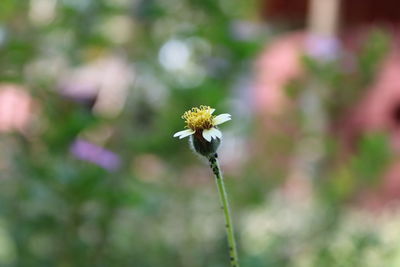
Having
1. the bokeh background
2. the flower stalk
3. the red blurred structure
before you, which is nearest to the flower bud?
the flower stalk

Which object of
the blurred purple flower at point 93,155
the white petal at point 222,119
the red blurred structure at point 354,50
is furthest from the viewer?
the red blurred structure at point 354,50

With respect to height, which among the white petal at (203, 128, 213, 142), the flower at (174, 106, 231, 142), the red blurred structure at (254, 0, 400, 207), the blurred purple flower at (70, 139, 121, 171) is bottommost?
the white petal at (203, 128, 213, 142)

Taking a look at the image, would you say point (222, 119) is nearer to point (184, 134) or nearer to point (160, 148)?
point (184, 134)

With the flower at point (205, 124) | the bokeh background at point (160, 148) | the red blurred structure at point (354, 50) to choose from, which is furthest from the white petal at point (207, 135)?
the red blurred structure at point (354, 50)

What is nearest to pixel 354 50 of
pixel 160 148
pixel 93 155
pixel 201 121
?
pixel 160 148

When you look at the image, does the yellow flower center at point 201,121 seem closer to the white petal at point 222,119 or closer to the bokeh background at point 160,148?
the white petal at point 222,119

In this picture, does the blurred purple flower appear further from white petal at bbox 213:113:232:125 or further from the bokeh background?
white petal at bbox 213:113:232:125

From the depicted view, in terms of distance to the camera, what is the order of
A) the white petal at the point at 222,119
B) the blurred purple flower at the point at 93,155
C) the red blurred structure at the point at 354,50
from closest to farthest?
the white petal at the point at 222,119
the blurred purple flower at the point at 93,155
the red blurred structure at the point at 354,50
